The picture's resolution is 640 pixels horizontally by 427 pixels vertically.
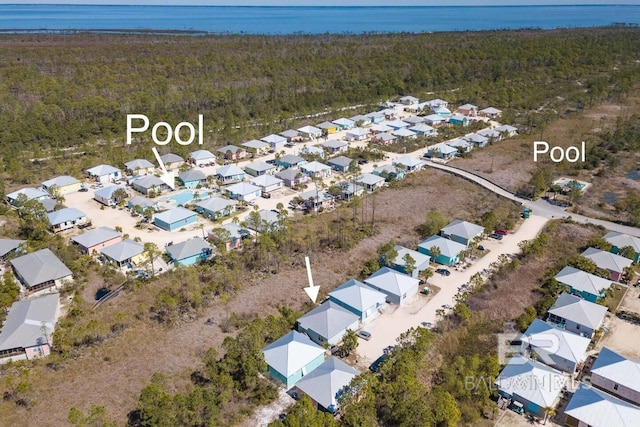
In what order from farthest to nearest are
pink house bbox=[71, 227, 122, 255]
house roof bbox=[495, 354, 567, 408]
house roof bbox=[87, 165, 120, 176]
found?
1. house roof bbox=[87, 165, 120, 176]
2. pink house bbox=[71, 227, 122, 255]
3. house roof bbox=[495, 354, 567, 408]

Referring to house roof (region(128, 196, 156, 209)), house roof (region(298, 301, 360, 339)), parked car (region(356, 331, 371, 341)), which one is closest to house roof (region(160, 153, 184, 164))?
house roof (region(128, 196, 156, 209))

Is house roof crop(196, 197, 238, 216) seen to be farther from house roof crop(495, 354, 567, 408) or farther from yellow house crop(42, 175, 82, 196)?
house roof crop(495, 354, 567, 408)

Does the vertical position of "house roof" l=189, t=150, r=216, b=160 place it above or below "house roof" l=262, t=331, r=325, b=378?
above

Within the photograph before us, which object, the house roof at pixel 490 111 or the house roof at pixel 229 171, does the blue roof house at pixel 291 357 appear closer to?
the house roof at pixel 229 171

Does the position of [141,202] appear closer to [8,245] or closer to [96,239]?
[96,239]

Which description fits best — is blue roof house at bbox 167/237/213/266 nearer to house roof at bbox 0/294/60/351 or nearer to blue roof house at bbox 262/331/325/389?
Result: house roof at bbox 0/294/60/351

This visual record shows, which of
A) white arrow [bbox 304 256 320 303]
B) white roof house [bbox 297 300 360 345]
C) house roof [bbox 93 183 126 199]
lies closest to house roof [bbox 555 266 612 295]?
white roof house [bbox 297 300 360 345]

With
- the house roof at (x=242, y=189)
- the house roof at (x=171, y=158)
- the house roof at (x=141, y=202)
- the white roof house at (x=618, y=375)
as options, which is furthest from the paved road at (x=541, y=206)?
the house roof at (x=141, y=202)

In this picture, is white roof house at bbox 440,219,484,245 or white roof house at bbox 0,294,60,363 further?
white roof house at bbox 440,219,484,245

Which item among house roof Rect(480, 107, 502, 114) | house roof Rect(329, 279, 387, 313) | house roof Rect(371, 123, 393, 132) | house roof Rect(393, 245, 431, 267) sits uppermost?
house roof Rect(480, 107, 502, 114)

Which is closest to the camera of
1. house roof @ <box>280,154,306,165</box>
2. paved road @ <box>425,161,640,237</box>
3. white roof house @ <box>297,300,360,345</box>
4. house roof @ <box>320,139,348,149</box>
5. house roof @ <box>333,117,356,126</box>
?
white roof house @ <box>297,300,360,345</box>
